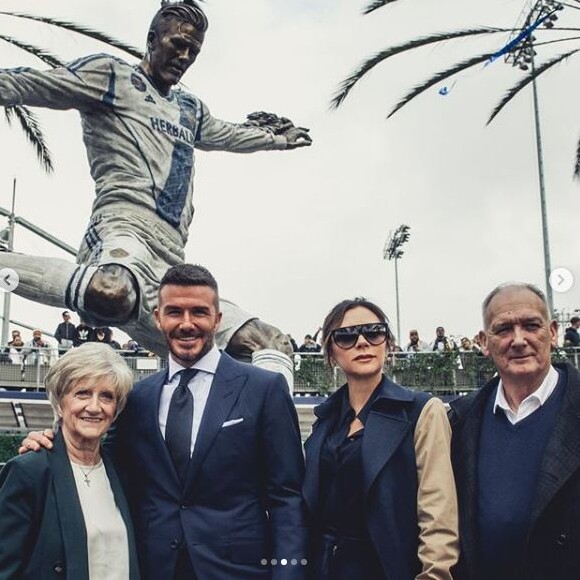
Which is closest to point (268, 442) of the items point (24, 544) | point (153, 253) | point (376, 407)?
point (376, 407)

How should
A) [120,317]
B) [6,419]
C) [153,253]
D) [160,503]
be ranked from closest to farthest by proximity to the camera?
[160,503]
[120,317]
[153,253]
[6,419]

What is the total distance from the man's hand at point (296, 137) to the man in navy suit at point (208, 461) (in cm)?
247

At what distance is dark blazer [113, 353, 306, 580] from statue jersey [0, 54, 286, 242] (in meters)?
1.68

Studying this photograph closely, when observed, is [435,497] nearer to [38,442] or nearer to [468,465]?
[468,465]

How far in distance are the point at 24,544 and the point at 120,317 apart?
1550mm

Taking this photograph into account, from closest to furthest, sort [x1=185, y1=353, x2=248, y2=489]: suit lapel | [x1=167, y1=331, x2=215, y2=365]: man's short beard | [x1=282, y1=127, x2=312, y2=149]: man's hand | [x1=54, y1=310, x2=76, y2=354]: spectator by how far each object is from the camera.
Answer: [x1=185, y1=353, x2=248, y2=489]: suit lapel → [x1=167, y1=331, x2=215, y2=365]: man's short beard → [x1=282, y1=127, x2=312, y2=149]: man's hand → [x1=54, y1=310, x2=76, y2=354]: spectator

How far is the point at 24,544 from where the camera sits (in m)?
2.69

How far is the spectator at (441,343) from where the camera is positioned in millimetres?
13797

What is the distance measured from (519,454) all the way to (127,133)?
269 cm

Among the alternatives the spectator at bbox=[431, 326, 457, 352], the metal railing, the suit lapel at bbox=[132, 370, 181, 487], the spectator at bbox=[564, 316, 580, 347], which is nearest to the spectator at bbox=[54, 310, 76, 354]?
the metal railing

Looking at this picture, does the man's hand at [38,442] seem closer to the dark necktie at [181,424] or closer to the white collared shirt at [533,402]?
the dark necktie at [181,424]

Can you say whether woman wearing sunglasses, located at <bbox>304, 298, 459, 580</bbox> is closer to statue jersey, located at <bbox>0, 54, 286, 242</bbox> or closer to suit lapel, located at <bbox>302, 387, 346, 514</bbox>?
suit lapel, located at <bbox>302, 387, 346, 514</bbox>

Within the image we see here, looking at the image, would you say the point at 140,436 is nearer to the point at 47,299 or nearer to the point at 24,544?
the point at 24,544

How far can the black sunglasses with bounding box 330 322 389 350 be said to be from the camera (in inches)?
123
